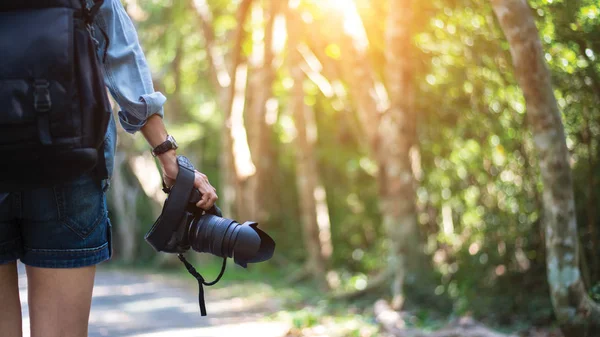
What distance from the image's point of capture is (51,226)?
2.14 metres

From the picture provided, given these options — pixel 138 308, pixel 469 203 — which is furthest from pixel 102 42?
pixel 469 203

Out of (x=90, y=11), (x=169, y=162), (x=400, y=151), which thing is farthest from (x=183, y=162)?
(x=400, y=151)

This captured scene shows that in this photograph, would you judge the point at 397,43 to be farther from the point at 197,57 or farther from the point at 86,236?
the point at 197,57

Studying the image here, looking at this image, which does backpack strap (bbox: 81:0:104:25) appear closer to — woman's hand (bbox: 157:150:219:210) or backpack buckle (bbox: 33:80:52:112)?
backpack buckle (bbox: 33:80:52:112)

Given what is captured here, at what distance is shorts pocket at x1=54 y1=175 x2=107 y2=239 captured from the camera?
2.15 m

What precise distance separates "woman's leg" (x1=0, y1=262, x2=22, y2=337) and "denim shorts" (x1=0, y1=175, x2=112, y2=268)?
90 mm

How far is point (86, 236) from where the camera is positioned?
7.16ft

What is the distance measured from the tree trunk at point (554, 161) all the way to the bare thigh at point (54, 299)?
3.90 metres

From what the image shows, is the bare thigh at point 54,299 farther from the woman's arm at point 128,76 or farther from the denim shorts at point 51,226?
the woman's arm at point 128,76

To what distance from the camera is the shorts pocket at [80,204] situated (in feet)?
7.07

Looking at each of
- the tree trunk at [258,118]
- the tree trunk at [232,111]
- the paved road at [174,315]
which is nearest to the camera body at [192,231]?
the paved road at [174,315]

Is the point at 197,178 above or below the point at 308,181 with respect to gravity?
above

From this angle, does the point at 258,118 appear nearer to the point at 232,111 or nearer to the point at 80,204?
the point at 232,111

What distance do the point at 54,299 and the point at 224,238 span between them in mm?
544
